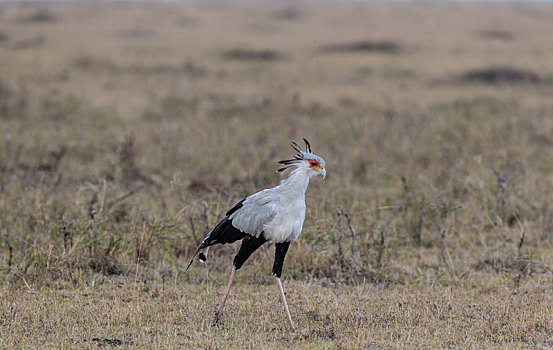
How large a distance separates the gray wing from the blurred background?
1221 mm

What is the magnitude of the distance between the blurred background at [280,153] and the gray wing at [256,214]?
1221 millimetres

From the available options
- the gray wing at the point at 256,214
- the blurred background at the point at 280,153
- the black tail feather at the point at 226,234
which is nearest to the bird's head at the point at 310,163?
the gray wing at the point at 256,214

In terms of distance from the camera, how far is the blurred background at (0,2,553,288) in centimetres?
598

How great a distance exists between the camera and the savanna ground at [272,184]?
471 centimetres

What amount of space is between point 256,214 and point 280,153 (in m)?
5.80

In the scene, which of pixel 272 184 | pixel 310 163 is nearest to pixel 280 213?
pixel 310 163

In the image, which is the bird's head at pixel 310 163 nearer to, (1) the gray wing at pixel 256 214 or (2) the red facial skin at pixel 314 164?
(2) the red facial skin at pixel 314 164

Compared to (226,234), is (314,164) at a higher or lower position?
higher

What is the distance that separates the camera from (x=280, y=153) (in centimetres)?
1032

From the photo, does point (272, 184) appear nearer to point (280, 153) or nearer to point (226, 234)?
point (280, 153)

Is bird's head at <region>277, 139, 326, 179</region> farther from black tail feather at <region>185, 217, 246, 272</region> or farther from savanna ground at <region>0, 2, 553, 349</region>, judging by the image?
savanna ground at <region>0, 2, 553, 349</region>

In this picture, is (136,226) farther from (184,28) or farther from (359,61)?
(184,28)

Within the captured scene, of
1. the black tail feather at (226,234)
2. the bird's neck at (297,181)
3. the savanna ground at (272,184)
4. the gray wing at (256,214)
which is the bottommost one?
the savanna ground at (272,184)

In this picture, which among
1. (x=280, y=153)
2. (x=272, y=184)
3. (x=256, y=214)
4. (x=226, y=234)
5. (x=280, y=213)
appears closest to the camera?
(x=280, y=213)
